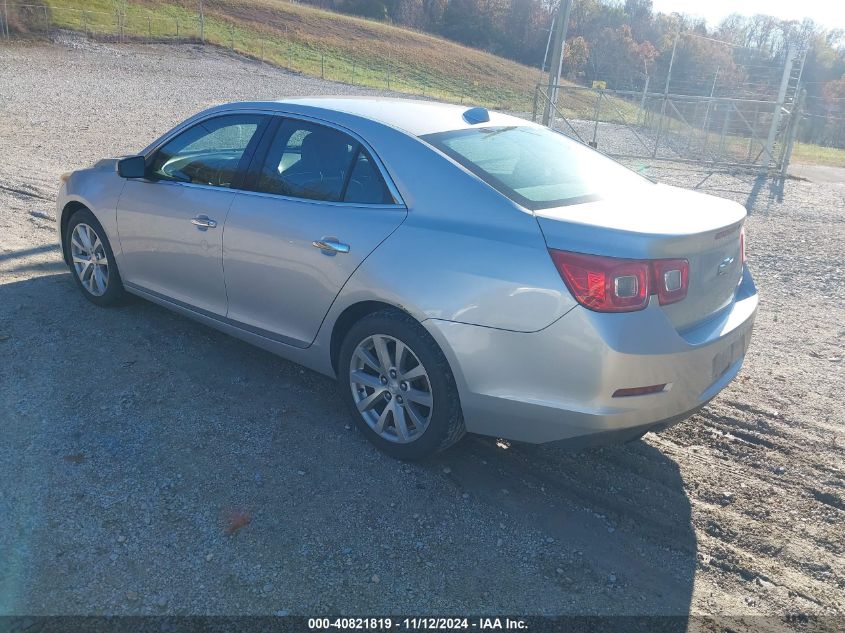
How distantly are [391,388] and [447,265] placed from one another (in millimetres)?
757

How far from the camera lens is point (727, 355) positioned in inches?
135

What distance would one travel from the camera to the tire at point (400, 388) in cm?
340

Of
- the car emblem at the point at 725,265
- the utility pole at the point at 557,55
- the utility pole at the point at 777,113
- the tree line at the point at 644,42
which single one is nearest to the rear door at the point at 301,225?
the car emblem at the point at 725,265

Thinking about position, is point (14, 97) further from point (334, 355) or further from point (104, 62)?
point (334, 355)

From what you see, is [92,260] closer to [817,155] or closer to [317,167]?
[317,167]

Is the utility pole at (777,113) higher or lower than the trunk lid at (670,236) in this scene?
higher

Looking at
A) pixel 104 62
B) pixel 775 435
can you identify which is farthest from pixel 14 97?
pixel 775 435

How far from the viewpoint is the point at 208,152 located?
4652 millimetres

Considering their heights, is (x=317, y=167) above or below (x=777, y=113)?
below

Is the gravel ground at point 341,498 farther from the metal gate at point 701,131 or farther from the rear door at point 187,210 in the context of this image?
the metal gate at point 701,131

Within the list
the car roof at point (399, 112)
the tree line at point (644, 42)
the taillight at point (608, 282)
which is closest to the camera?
the taillight at point (608, 282)

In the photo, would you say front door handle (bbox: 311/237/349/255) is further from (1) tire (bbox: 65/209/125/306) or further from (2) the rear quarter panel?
(1) tire (bbox: 65/209/125/306)

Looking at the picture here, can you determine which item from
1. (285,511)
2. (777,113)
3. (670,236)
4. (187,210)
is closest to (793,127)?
(777,113)

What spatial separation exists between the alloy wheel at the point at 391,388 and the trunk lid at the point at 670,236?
0.96 meters
